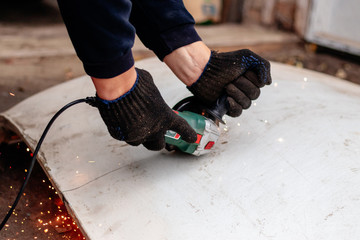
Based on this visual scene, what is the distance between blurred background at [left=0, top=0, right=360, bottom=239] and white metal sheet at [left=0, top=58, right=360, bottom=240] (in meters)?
1.32

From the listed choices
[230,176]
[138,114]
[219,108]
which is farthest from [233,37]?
[138,114]

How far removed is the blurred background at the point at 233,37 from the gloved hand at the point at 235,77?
5.29 ft

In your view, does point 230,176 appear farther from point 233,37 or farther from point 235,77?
point 233,37

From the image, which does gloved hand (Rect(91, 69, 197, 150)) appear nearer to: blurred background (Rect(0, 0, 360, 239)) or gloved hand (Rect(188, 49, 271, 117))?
gloved hand (Rect(188, 49, 271, 117))

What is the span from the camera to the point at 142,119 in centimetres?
95

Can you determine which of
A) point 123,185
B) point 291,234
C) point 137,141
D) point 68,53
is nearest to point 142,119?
point 137,141

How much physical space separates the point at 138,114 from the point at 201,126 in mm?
243

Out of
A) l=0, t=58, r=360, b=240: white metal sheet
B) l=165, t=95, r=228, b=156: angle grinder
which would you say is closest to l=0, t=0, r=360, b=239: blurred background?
l=0, t=58, r=360, b=240: white metal sheet

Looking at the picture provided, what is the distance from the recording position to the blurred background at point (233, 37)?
3.03 metres

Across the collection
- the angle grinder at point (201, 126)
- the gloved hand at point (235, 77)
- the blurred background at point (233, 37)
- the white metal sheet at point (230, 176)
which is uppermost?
the gloved hand at point (235, 77)

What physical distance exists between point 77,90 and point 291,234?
107 centimetres

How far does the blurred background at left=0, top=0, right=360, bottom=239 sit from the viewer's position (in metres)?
3.03

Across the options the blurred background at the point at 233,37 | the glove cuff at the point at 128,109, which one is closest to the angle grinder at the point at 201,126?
the glove cuff at the point at 128,109

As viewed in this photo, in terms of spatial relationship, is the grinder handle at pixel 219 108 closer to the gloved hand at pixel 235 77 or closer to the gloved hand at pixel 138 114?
the gloved hand at pixel 235 77
